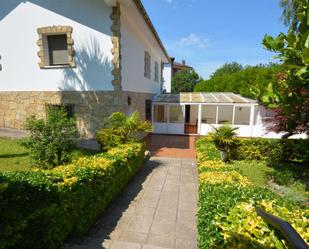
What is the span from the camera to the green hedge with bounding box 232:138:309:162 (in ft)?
28.1

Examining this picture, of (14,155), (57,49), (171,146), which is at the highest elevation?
(57,49)

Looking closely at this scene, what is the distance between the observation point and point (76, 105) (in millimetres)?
9250

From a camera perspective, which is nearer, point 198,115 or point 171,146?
point 171,146

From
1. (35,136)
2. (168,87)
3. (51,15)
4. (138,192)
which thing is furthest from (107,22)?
(168,87)

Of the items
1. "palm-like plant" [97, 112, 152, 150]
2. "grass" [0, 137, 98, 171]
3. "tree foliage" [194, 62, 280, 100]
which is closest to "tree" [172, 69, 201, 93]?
"tree foliage" [194, 62, 280, 100]

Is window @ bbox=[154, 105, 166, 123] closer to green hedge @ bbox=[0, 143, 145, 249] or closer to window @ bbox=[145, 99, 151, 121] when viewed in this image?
window @ bbox=[145, 99, 151, 121]

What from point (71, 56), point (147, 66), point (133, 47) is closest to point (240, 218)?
point (71, 56)

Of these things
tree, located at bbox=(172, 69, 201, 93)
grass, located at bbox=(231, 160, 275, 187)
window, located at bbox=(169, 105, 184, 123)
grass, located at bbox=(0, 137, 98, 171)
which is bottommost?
grass, located at bbox=(231, 160, 275, 187)

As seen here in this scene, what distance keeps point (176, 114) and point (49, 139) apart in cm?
1081

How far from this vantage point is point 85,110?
919 centimetres

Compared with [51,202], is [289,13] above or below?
above

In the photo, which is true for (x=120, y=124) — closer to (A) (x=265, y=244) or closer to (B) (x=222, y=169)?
(B) (x=222, y=169)

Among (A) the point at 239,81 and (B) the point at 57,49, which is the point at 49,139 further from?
(A) the point at 239,81

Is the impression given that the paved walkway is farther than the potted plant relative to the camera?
No
